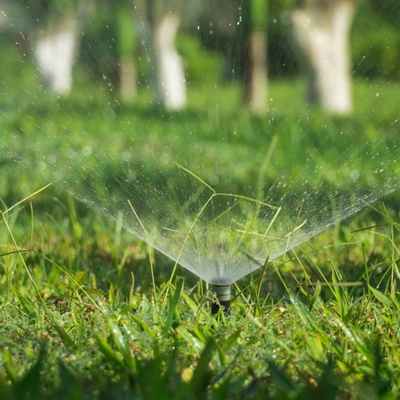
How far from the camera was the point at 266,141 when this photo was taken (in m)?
6.07

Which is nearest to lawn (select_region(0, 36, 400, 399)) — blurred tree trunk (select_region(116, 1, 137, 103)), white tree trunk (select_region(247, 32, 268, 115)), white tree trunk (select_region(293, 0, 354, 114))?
white tree trunk (select_region(293, 0, 354, 114))

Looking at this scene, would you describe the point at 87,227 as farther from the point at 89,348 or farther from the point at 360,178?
the point at 360,178

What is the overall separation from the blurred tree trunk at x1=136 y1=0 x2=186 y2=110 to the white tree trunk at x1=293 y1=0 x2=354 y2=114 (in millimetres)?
2633

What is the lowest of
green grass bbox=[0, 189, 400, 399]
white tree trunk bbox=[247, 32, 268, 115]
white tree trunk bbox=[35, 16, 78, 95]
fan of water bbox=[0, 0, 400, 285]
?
green grass bbox=[0, 189, 400, 399]

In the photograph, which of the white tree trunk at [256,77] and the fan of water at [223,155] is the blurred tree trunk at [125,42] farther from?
the white tree trunk at [256,77]

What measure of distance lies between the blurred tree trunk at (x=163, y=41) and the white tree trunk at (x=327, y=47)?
2633mm

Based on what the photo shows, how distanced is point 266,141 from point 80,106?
16.0ft

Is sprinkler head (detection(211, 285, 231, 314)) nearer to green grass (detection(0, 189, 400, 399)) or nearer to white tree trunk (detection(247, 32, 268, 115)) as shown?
green grass (detection(0, 189, 400, 399))

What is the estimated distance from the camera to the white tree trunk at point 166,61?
11578 millimetres

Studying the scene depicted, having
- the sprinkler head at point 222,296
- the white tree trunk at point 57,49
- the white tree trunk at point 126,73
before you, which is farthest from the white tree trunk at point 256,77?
the white tree trunk at point 126,73

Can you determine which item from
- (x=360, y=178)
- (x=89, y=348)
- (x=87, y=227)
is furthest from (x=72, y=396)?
(x=360, y=178)

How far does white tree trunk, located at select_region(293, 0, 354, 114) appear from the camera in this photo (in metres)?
9.27

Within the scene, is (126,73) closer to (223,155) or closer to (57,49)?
(57,49)

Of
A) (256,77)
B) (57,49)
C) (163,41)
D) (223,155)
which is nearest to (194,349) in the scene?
(223,155)
